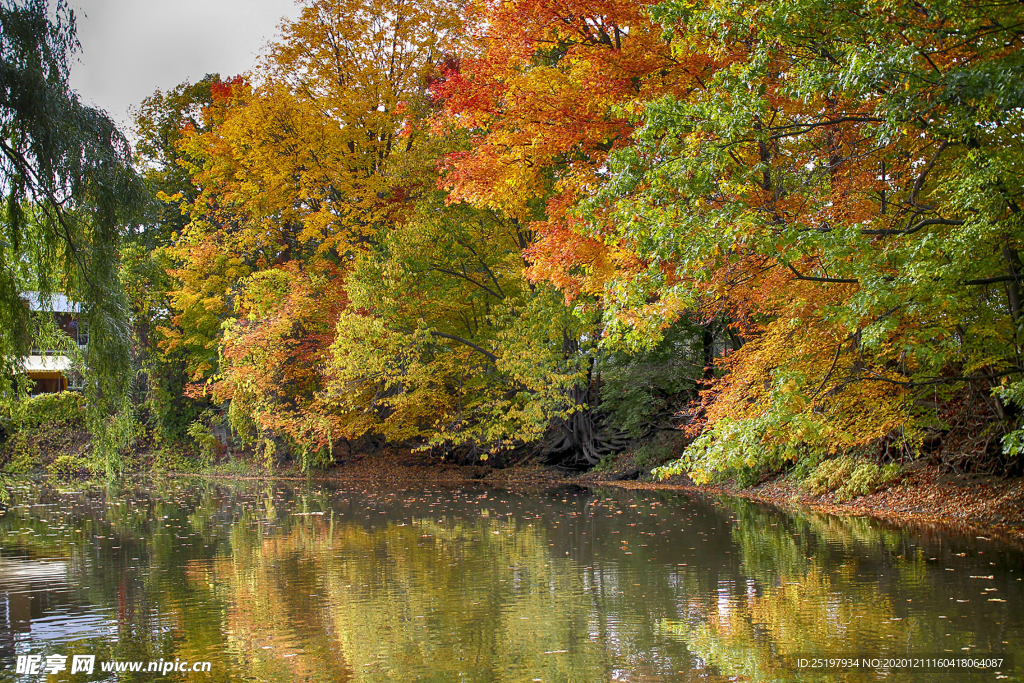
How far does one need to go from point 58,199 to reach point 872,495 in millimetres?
12341

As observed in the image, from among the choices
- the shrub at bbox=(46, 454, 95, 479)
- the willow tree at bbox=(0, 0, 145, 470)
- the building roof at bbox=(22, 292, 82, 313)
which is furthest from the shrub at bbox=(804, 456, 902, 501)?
the shrub at bbox=(46, 454, 95, 479)

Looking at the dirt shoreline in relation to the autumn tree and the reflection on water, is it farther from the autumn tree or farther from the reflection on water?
the autumn tree

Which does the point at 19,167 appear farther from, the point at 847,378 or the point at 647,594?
the point at 847,378

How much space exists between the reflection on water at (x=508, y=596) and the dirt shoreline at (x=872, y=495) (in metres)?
0.95

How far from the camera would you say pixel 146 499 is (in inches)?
687

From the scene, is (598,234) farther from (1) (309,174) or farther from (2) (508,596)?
(1) (309,174)

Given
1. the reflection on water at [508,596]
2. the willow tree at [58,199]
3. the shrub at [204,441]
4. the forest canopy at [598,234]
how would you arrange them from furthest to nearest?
the shrub at [204,441] → the forest canopy at [598,234] → the willow tree at [58,199] → the reflection on water at [508,596]

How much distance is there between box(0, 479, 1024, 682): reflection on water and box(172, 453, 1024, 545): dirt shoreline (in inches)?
37.4

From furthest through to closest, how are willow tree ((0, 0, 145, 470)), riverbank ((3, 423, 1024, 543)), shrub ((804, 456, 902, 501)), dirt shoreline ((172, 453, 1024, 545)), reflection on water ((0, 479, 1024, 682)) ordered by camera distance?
1. shrub ((804, 456, 902, 501))
2. riverbank ((3, 423, 1024, 543))
3. dirt shoreline ((172, 453, 1024, 545))
4. willow tree ((0, 0, 145, 470))
5. reflection on water ((0, 479, 1024, 682))

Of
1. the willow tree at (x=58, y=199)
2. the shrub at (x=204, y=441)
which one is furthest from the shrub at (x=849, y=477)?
the shrub at (x=204, y=441)

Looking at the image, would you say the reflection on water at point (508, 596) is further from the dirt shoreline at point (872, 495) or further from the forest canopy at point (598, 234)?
the forest canopy at point (598, 234)

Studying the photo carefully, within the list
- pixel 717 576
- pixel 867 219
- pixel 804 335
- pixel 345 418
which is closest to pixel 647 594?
pixel 717 576

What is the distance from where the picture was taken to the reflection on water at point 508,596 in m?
5.59

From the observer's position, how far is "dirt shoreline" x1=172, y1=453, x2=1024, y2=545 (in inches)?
429
